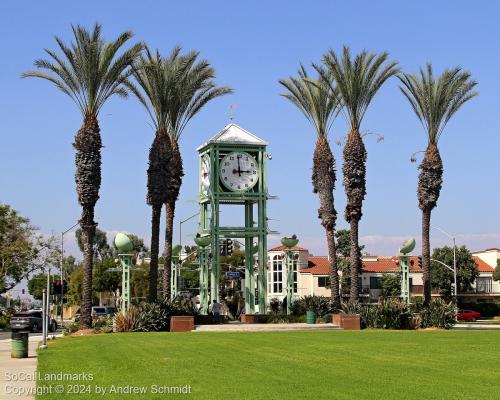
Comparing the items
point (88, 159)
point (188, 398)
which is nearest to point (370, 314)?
point (88, 159)

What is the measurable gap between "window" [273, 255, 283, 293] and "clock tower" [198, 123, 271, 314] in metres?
51.3

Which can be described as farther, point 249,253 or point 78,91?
point 249,253

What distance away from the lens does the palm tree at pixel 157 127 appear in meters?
47.1

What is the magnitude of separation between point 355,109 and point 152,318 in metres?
16.6

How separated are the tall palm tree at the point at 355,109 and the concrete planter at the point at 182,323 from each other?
927cm

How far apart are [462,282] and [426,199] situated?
2077 inches

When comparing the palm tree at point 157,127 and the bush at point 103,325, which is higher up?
the palm tree at point 157,127

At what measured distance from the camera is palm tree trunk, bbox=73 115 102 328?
43.6m

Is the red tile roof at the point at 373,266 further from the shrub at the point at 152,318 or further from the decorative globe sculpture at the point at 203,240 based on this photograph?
the shrub at the point at 152,318

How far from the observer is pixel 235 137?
52344 millimetres

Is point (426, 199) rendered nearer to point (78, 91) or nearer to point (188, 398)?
point (78, 91)

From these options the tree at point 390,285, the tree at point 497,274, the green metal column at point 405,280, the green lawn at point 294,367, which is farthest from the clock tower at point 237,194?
the tree at point 497,274

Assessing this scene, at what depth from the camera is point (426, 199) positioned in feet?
167

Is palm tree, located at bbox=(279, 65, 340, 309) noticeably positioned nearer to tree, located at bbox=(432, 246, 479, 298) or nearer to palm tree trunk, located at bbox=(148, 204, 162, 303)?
palm tree trunk, located at bbox=(148, 204, 162, 303)
